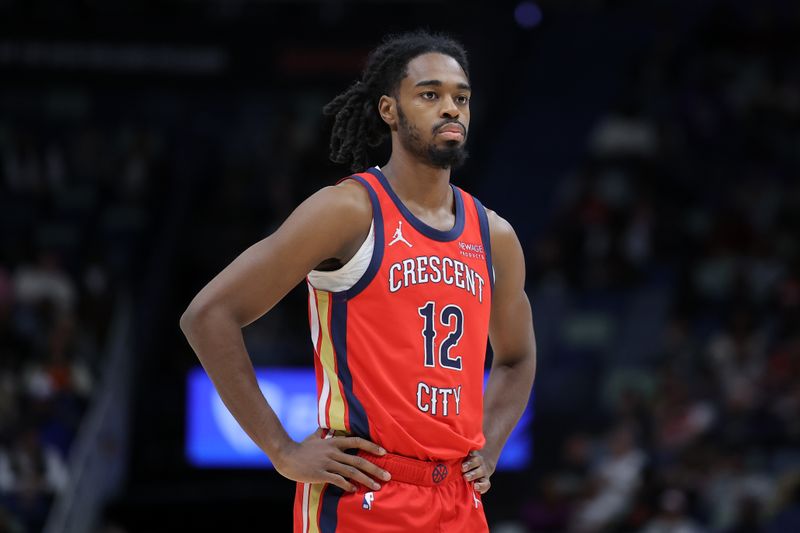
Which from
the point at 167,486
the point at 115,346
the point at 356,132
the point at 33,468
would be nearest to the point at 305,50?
the point at 115,346

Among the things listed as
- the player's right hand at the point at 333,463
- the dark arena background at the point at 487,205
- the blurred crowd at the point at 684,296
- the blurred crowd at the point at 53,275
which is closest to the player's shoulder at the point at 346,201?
the player's right hand at the point at 333,463

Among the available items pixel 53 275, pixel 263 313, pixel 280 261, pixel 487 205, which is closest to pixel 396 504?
pixel 263 313

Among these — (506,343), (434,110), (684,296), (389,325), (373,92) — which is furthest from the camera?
(684,296)

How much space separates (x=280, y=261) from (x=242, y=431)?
9838 millimetres

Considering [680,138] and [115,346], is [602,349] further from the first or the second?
[115,346]

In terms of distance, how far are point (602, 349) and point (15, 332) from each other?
20.5 ft

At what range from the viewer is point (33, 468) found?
1118cm

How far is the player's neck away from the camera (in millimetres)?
3834

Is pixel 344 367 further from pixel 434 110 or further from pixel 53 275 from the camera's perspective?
pixel 53 275

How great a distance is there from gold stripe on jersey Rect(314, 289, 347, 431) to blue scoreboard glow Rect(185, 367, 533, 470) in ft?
31.1

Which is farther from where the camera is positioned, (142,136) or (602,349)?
(142,136)

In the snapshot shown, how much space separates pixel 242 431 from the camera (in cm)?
1315

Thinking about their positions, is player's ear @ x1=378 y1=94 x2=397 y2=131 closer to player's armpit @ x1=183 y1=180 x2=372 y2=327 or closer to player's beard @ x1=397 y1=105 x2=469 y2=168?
player's beard @ x1=397 y1=105 x2=469 y2=168

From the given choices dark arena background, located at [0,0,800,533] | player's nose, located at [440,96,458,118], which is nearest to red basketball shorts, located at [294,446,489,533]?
player's nose, located at [440,96,458,118]
